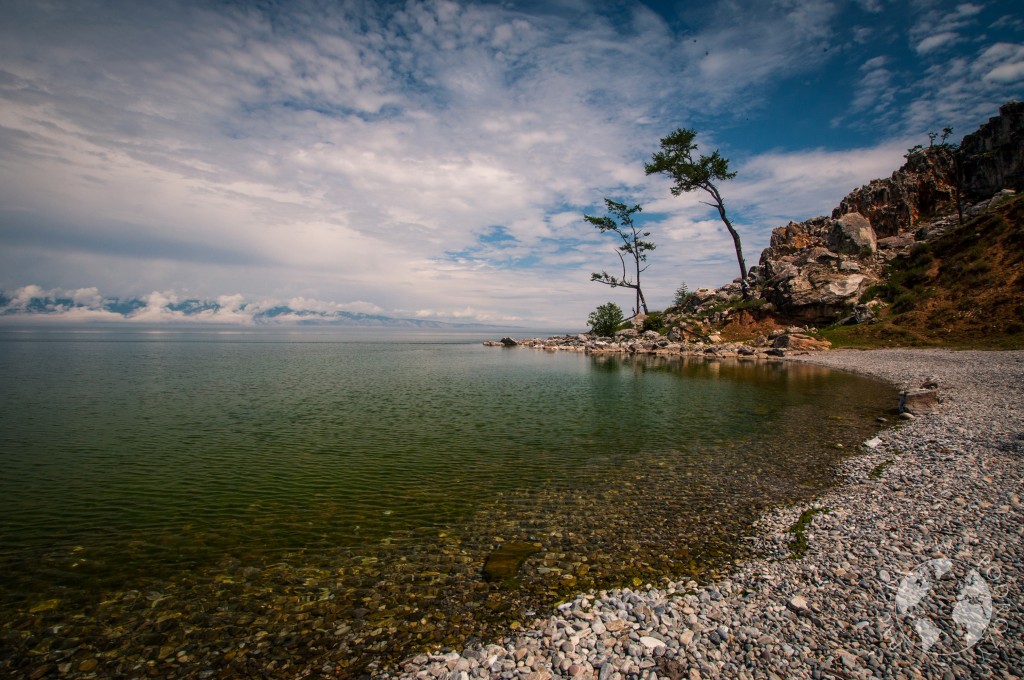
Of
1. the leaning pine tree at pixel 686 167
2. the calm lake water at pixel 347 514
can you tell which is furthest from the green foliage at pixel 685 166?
the calm lake water at pixel 347 514

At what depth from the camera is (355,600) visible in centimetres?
1008

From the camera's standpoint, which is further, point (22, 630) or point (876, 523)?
point (876, 523)

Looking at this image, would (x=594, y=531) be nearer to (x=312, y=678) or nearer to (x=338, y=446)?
(x=312, y=678)

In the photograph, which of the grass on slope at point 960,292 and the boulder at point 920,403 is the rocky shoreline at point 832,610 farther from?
the grass on slope at point 960,292

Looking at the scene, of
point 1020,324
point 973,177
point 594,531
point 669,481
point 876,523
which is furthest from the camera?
point 973,177

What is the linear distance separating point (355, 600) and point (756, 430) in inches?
916

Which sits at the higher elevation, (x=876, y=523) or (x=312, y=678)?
(x=876, y=523)

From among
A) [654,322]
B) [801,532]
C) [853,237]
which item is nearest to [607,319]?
[654,322]

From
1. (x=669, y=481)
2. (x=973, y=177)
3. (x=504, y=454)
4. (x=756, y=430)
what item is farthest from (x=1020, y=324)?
(x=504, y=454)

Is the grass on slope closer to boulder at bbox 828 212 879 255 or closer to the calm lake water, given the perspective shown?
boulder at bbox 828 212 879 255

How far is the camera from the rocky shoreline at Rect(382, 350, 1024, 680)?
746cm

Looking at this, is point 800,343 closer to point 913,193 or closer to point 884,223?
point 884,223

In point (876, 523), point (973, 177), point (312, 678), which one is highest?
point (973, 177)

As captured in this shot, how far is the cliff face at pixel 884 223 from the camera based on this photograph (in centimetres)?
7275
